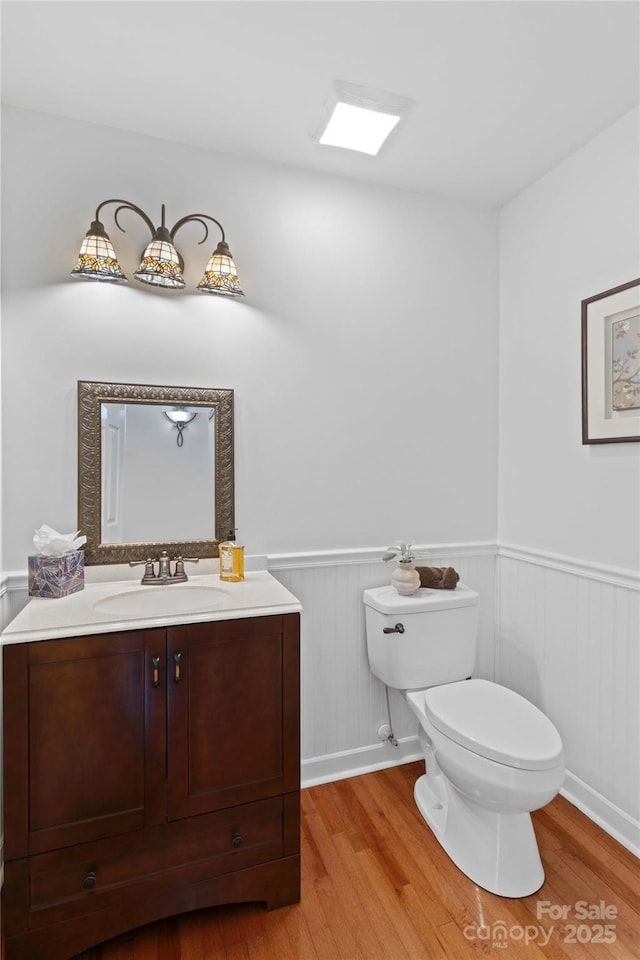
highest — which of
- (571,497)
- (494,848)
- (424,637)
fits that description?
(571,497)

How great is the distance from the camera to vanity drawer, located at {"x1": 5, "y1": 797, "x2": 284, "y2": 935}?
4.21ft

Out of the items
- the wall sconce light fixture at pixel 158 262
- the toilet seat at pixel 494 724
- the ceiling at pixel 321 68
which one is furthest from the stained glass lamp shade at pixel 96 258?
the toilet seat at pixel 494 724

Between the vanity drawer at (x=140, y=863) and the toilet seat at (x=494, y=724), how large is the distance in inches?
23.4

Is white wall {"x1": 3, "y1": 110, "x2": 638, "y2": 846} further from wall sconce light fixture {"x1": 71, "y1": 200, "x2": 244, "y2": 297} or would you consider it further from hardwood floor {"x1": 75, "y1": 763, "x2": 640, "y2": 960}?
hardwood floor {"x1": 75, "y1": 763, "x2": 640, "y2": 960}

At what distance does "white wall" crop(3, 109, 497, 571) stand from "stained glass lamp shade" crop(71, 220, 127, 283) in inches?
4.2

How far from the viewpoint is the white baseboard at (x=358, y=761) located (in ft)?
6.90

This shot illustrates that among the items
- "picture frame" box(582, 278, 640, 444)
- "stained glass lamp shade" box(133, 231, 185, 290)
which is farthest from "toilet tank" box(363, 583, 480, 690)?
"stained glass lamp shade" box(133, 231, 185, 290)

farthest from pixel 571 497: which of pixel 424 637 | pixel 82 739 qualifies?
pixel 82 739

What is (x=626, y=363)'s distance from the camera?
1780 millimetres

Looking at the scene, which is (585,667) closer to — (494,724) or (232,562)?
(494,724)

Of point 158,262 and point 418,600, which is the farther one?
point 418,600

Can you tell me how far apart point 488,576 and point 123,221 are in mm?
2143

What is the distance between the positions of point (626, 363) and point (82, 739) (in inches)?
81.5

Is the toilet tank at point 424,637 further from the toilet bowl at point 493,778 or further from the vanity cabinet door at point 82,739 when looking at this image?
the vanity cabinet door at point 82,739
